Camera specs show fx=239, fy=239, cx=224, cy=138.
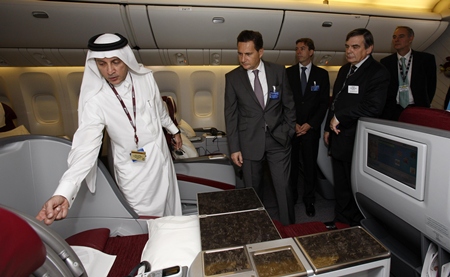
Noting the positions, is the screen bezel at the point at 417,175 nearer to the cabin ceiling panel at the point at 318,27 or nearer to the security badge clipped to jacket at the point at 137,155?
the security badge clipped to jacket at the point at 137,155

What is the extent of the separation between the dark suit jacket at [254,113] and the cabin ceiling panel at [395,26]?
2.37m

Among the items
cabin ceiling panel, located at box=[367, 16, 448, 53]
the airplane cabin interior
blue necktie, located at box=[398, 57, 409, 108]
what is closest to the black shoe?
the airplane cabin interior

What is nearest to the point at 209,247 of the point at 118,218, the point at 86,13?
the point at 118,218

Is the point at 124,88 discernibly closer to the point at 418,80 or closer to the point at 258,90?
the point at 258,90

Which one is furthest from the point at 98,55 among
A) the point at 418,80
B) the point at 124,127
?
the point at 418,80

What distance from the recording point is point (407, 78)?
9.89 ft

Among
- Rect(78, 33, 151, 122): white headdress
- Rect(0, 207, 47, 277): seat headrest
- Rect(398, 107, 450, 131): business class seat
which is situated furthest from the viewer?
Rect(78, 33, 151, 122): white headdress

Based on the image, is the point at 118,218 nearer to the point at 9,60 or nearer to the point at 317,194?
the point at 317,194

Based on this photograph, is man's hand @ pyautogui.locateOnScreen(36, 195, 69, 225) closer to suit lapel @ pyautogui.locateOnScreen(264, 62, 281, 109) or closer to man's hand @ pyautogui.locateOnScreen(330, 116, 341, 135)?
suit lapel @ pyautogui.locateOnScreen(264, 62, 281, 109)

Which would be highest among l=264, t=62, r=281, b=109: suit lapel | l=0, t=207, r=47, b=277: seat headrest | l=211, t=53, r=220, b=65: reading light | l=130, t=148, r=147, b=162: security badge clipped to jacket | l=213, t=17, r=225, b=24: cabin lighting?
l=213, t=17, r=225, b=24: cabin lighting

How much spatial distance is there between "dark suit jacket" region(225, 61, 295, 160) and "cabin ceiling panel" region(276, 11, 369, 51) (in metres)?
1.46

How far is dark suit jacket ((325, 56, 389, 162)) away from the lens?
Answer: 213cm

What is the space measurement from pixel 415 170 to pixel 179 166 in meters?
2.17

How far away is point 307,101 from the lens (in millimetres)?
3031
